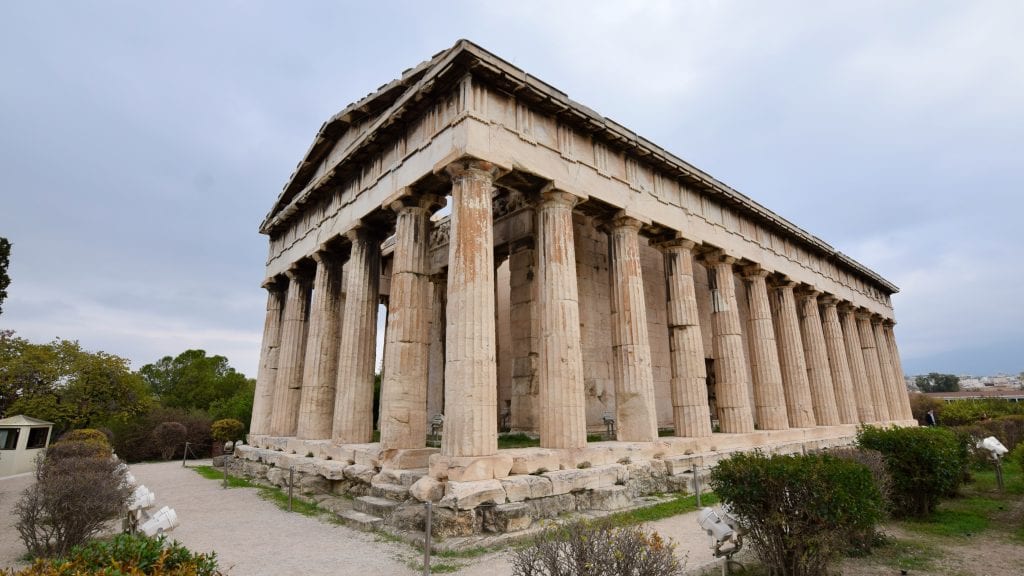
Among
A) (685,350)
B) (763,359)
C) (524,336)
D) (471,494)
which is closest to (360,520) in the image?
(471,494)

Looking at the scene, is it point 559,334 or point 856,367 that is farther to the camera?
point 856,367

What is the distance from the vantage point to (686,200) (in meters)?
15.1

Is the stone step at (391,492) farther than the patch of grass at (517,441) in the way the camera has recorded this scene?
No

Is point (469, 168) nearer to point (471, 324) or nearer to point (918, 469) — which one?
point (471, 324)

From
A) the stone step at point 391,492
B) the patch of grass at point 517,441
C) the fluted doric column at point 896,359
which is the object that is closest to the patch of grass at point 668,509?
the patch of grass at point 517,441

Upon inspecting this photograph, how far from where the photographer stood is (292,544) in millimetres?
7875

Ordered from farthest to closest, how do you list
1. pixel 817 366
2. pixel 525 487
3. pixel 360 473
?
pixel 817 366, pixel 360 473, pixel 525 487

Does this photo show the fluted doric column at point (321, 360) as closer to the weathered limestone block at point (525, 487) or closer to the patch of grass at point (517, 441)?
the patch of grass at point (517, 441)

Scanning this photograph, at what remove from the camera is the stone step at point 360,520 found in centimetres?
840

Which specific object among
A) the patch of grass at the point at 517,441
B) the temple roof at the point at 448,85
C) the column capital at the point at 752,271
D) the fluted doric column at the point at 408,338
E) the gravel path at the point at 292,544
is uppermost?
the temple roof at the point at 448,85

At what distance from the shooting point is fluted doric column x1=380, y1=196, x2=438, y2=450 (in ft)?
33.9

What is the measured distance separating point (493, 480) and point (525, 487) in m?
0.60

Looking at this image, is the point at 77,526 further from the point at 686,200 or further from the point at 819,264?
the point at 819,264

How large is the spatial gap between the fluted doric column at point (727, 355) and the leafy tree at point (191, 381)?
143 feet
